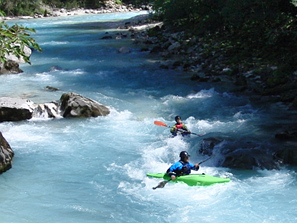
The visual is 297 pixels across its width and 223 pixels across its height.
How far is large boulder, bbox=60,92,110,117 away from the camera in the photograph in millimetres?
11680

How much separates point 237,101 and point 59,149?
242 inches

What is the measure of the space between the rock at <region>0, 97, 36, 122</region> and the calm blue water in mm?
303

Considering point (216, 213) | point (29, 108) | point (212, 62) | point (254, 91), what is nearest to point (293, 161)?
point (216, 213)

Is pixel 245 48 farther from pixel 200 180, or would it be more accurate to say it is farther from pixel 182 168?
pixel 200 180

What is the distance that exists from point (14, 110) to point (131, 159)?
14.6 ft

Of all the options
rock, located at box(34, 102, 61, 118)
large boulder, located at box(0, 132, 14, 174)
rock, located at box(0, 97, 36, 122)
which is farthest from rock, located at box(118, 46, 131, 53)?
large boulder, located at box(0, 132, 14, 174)

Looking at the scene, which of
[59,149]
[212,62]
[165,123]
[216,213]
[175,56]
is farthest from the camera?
[175,56]

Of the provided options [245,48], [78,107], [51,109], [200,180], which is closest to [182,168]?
[200,180]

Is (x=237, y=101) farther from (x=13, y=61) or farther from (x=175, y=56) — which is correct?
(x=13, y=61)

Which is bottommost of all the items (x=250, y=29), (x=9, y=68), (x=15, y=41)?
(x=9, y=68)

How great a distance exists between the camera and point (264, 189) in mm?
7219

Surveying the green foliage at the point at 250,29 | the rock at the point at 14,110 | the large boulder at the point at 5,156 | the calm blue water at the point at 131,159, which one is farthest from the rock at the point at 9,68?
the large boulder at the point at 5,156

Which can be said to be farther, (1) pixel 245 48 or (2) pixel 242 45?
(2) pixel 242 45

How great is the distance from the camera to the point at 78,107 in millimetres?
11711
